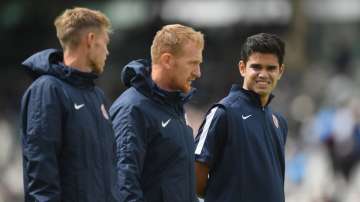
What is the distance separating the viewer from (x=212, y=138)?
23.5 ft

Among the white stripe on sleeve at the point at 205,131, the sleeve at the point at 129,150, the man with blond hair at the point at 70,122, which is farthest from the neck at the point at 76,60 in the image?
the white stripe on sleeve at the point at 205,131

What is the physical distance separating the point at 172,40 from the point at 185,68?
191 mm

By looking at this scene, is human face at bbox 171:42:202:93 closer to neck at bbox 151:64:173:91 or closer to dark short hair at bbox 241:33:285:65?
neck at bbox 151:64:173:91

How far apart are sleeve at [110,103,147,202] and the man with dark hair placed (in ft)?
2.14

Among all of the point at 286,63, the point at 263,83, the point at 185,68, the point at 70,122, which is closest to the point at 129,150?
the point at 70,122

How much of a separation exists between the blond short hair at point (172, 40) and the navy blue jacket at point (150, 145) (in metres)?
0.16

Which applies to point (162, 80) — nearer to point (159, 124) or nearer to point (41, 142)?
point (159, 124)

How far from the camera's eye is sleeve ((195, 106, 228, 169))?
282 inches

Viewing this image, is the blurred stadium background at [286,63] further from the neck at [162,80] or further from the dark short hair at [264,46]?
the neck at [162,80]

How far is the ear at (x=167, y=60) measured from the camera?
696 centimetres

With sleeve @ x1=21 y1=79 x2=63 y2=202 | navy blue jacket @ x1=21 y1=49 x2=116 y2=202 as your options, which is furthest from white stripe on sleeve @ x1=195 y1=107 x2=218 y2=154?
sleeve @ x1=21 y1=79 x2=63 y2=202

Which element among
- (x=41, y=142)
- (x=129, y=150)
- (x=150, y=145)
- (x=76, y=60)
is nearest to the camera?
(x=41, y=142)

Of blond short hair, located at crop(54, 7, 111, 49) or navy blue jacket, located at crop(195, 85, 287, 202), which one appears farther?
navy blue jacket, located at crop(195, 85, 287, 202)

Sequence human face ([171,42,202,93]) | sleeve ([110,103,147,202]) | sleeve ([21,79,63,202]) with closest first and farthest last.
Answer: sleeve ([21,79,63,202])
sleeve ([110,103,147,202])
human face ([171,42,202,93])
